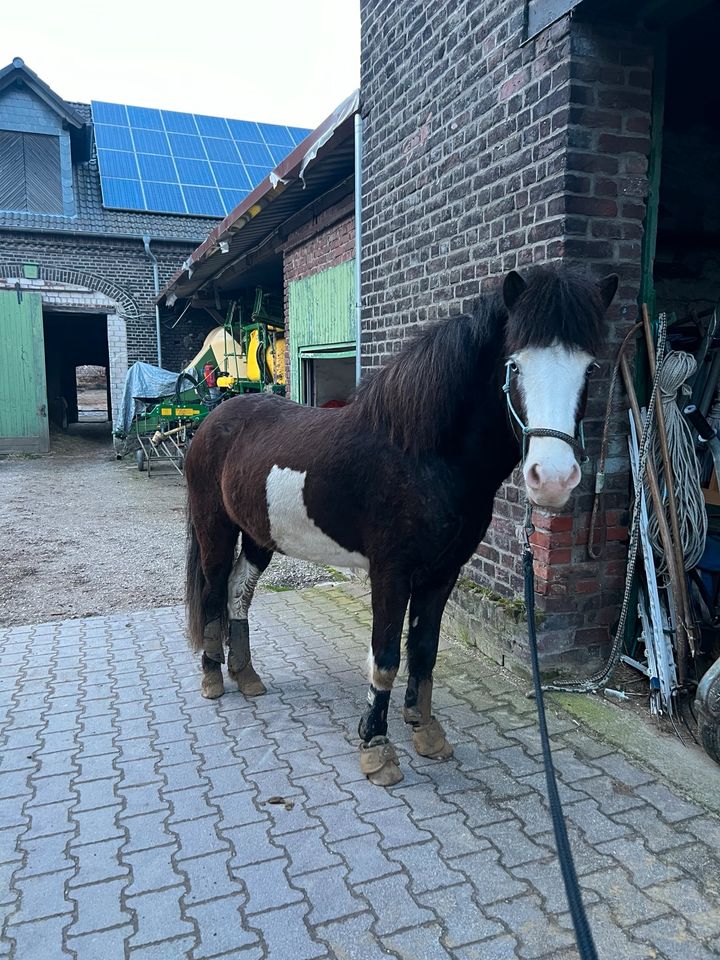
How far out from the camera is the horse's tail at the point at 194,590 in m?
3.53

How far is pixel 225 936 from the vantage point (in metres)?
1.89

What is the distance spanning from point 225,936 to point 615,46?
13.1ft

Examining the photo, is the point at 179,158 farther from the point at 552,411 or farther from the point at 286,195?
the point at 552,411

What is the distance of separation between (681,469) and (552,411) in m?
1.62

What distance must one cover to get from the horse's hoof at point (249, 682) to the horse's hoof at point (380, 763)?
919mm

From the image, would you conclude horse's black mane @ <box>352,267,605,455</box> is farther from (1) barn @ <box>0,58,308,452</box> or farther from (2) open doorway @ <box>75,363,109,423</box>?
(2) open doorway @ <box>75,363,109,423</box>

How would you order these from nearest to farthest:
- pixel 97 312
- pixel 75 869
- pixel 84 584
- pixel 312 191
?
1. pixel 75 869
2. pixel 84 584
3. pixel 312 191
4. pixel 97 312

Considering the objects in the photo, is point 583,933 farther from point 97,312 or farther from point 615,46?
point 97,312

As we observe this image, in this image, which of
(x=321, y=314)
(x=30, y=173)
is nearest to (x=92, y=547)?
(x=321, y=314)

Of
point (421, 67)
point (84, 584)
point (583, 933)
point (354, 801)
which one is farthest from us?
point (84, 584)

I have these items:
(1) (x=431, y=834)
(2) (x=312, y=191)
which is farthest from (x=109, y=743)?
(2) (x=312, y=191)

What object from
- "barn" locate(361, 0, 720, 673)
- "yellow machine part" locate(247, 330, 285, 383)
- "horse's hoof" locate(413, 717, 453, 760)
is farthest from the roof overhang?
"horse's hoof" locate(413, 717, 453, 760)

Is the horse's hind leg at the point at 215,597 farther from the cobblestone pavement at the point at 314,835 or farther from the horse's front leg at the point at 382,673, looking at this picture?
the horse's front leg at the point at 382,673

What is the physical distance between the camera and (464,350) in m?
2.41
